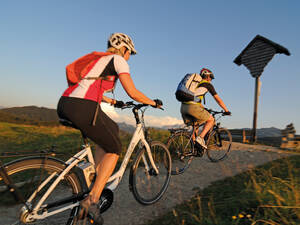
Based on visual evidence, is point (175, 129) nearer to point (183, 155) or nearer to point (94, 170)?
point (183, 155)

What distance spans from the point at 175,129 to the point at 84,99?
306cm

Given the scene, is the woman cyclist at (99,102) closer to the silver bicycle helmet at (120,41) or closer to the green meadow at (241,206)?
the silver bicycle helmet at (120,41)

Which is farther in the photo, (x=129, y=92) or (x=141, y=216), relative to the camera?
(x=141, y=216)

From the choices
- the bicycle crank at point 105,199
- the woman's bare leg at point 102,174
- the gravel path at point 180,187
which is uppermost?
the woman's bare leg at point 102,174

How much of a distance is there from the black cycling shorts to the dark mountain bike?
2462 mm

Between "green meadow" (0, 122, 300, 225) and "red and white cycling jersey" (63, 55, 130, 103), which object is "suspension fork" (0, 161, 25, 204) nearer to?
"green meadow" (0, 122, 300, 225)

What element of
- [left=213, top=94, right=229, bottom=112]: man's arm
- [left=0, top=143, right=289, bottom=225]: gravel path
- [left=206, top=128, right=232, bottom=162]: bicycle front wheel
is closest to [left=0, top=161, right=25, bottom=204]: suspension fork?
[left=0, top=143, right=289, bottom=225]: gravel path

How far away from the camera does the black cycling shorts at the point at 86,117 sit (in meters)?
2.19

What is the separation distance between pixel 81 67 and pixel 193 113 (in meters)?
3.21

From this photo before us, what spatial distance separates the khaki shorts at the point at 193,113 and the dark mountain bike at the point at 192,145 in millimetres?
156

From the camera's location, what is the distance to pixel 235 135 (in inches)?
486

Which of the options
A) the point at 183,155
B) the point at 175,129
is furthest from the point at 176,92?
the point at 183,155

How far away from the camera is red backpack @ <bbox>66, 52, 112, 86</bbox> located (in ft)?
7.43

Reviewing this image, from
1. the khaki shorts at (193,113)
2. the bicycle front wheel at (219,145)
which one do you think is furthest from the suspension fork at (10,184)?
the bicycle front wheel at (219,145)
